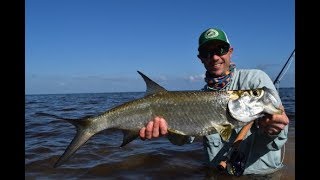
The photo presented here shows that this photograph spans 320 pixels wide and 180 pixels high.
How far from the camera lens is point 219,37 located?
5.03 metres

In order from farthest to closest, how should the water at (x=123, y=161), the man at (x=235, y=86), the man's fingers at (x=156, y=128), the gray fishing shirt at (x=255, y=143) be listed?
the water at (x=123, y=161) → the man at (x=235, y=86) → the gray fishing shirt at (x=255, y=143) → the man's fingers at (x=156, y=128)

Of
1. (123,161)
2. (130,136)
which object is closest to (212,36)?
(130,136)

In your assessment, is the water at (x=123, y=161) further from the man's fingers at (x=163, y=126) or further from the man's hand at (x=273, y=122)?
the man's fingers at (x=163, y=126)

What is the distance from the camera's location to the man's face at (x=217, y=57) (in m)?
5.14

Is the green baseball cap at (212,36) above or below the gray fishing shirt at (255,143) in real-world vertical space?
above

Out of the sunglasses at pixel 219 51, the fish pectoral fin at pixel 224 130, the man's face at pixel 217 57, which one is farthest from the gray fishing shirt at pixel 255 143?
the fish pectoral fin at pixel 224 130

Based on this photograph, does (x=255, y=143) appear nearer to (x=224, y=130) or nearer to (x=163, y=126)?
(x=224, y=130)

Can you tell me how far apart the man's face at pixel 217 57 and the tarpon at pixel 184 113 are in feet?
2.58

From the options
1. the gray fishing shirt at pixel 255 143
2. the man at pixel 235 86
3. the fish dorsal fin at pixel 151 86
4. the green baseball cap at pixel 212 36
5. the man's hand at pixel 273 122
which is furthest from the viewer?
the green baseball cap at pixel 212 36

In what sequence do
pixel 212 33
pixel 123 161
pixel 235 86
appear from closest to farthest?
pixel 212 33, pixel 235 86, pixel 123 161

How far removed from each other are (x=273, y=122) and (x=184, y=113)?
1.11m

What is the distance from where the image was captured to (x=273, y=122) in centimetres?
423

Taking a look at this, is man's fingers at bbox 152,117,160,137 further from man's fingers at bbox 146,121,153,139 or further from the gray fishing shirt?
the gray fishing shirt
